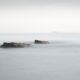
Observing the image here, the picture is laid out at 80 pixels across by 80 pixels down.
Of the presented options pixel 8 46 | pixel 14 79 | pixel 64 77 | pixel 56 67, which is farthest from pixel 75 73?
pixel 8 46

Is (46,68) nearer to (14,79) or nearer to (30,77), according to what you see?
(30,77)

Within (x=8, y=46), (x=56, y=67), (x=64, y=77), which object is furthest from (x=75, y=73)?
(x=8, y=46)

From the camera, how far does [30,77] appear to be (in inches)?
136

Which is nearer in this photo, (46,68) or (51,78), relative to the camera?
(51,78)

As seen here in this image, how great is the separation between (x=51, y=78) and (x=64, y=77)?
239mm

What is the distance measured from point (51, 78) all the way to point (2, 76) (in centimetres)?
87

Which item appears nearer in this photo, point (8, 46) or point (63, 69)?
point (63, 69)

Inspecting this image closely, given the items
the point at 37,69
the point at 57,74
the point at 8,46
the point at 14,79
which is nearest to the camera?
the point at 14,79

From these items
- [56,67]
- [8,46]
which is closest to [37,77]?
[56,67]

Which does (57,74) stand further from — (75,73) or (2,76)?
(2,76)

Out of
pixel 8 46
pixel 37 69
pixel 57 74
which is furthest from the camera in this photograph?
pixel 8 46

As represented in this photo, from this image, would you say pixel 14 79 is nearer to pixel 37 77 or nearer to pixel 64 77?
pixel 37 77

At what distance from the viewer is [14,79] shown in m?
3.31

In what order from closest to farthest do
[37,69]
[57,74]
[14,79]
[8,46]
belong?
[14,79]
[57,74]
[37,69]
[8,46]
